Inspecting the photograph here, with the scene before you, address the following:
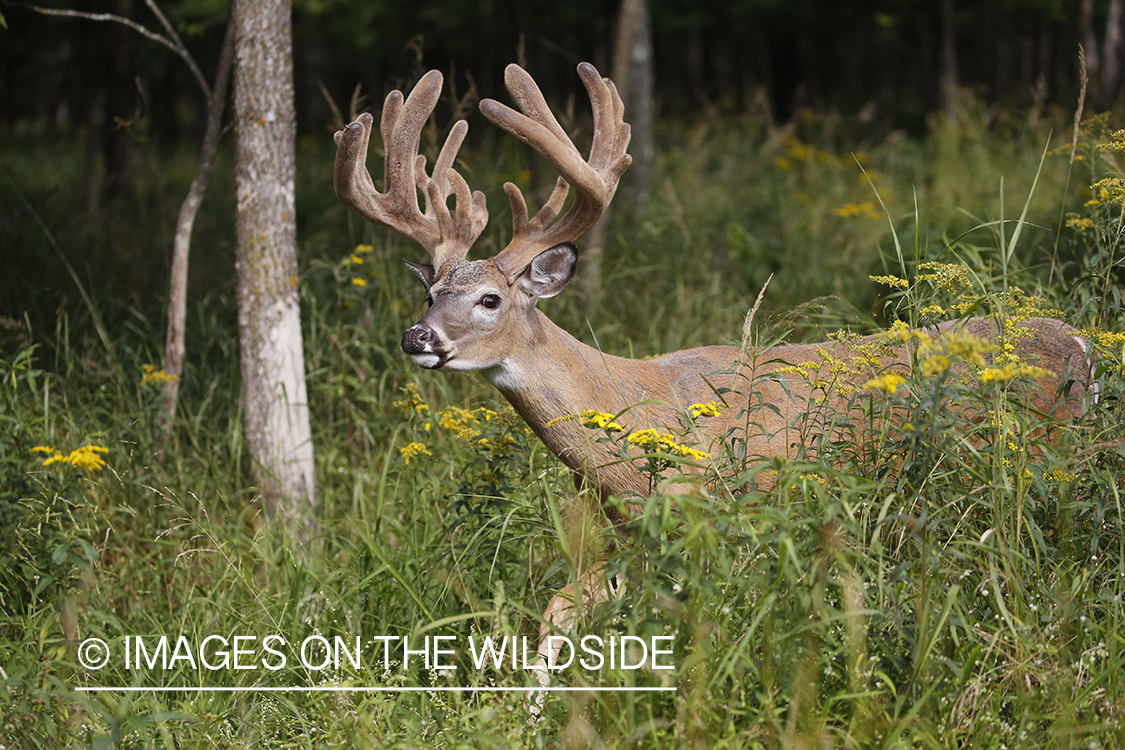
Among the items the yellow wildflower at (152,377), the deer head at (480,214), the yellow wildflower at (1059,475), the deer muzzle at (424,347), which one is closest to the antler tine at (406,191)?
the deer head at (480,214)

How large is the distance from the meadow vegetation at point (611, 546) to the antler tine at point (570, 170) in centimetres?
45

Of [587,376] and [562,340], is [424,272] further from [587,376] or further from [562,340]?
[587,376]

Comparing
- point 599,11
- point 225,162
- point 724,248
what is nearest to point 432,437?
point 724,248

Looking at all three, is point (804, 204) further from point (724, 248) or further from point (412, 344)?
point (412, 344)

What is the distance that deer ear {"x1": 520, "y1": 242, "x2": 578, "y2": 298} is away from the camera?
356cm

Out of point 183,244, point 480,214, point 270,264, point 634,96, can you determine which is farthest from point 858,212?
point 183,244

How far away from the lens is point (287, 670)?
Answer: 3.14m

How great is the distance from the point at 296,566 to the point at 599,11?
16120mm

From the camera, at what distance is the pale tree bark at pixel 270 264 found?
435cm

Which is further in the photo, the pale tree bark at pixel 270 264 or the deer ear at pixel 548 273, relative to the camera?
the pale tree bark at pixel 270 264

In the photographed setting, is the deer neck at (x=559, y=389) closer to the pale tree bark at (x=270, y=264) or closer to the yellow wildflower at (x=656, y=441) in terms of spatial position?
the yellow wildflower at (x=656, y=441)

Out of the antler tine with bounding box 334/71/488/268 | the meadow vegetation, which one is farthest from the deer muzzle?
the antler tine with bounding box 334/71/488/268

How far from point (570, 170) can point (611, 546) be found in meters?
1.35

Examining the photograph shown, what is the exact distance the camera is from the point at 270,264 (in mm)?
4445
